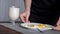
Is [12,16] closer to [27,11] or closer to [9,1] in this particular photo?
[27,11]

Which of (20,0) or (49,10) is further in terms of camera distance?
(20,0)

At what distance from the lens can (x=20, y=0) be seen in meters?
3.32

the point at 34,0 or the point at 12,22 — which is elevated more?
the point at 34,0

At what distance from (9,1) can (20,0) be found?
22cm

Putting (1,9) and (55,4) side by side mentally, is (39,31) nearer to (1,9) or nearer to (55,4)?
(55,4)

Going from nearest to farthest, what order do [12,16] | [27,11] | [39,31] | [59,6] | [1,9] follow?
1. [39,31]
2. [12,16]
3. [27,11]
4. [59,6]
5. [1,9]

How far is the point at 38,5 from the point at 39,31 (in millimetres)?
613

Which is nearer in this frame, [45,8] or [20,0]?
[45,8]

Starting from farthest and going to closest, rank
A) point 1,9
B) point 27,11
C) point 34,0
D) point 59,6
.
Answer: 1. point 1,9
2. point 34,0
3. point 59,6
4. point 27,11

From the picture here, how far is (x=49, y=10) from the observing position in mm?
1519

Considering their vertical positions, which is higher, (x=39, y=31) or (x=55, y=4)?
(x=55, y=4)

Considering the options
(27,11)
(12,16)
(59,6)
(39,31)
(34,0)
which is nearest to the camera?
(39,31)

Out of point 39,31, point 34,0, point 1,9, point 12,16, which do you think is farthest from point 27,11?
point 1,9

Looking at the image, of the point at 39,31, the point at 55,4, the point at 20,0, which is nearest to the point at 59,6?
the point at 55,4
